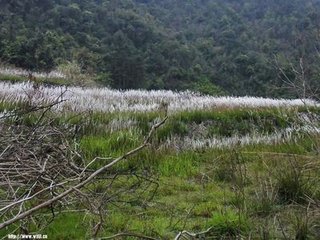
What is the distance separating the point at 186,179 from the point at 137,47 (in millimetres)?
35725

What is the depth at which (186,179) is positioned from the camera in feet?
15.8

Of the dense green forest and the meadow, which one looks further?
the dense green forest

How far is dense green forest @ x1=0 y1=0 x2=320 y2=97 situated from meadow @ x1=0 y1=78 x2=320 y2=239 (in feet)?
56.4

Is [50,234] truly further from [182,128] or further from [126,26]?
[126,26]

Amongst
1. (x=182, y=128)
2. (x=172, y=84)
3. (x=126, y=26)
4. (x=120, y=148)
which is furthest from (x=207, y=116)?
(x=126, y=26)

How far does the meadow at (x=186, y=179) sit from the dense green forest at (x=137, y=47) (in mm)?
17204

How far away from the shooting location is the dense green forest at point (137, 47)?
2886 centimetres

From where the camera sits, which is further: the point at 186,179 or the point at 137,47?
the point at 137,47

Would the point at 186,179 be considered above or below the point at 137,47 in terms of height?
above

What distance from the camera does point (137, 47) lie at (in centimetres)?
3991

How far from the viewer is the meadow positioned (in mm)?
3133

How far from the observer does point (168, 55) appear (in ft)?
128

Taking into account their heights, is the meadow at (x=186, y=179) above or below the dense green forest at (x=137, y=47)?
above

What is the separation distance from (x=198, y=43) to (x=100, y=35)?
11328mm
